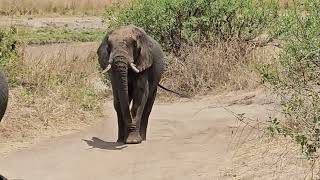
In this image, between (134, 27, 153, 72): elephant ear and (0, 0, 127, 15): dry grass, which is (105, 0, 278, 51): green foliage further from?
(0, 0, 127, 15): dry grass

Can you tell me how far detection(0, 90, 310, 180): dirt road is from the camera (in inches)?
334

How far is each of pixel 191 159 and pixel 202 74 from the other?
6854 millimetres

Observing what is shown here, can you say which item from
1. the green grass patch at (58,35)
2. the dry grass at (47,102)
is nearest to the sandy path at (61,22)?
the green grass patch at (58,35)

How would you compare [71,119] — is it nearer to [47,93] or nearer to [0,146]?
[47,93]

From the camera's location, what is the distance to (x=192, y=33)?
16656 millimetres

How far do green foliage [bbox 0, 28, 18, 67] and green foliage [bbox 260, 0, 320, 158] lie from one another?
216 inches

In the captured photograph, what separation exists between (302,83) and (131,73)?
3.49m

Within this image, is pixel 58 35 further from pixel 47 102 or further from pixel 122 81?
pixel 122 81

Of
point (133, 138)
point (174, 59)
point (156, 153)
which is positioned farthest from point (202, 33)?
point (156, 153)

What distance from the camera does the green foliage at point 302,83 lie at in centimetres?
665

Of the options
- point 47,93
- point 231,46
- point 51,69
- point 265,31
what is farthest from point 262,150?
point 265,31

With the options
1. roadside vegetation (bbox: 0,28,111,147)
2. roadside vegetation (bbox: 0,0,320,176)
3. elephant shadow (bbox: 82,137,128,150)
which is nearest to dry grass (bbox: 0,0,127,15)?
roadside vegetation (bbox: 0,0,320,176)

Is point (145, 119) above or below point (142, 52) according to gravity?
below

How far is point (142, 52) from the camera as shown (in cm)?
1075
